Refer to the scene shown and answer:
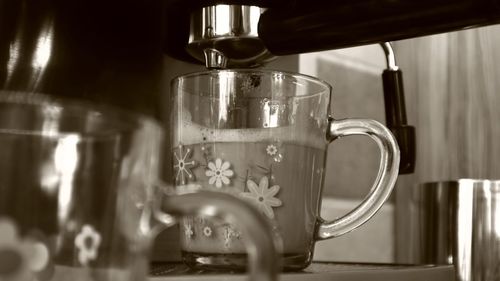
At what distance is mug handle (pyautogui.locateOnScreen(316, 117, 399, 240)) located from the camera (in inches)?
16.5

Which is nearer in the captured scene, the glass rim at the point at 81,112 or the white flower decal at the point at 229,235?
the glass rim at the point at 81,112

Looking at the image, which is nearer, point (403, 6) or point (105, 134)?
point (105, 134)

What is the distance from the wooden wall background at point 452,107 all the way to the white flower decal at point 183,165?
1.57 ft

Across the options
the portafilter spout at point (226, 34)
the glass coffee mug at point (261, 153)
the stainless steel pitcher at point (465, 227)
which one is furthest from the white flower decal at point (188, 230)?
the stainless steel pitcher at point (465, 227)

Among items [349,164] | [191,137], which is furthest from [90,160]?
[349,164]

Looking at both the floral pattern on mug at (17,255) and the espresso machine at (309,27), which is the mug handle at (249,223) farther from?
the espresso machine at (309,27)

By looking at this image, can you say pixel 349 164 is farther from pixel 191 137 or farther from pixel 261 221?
pixel 261 221

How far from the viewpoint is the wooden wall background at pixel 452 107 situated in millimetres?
840

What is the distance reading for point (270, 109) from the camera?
41cm

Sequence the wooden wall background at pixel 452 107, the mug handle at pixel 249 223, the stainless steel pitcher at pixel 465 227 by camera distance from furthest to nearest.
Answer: the wooden wall background at pixel 452 107, the stainless steel pitcher at pixel 465 227, the mug handle at pixel 249 223

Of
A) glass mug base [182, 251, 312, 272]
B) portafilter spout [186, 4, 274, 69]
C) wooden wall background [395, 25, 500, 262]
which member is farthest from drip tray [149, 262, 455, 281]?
wooden wall background [395, 25, 500, 262]

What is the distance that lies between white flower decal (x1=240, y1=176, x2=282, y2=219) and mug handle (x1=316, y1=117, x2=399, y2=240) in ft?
0.13

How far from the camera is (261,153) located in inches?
15.8

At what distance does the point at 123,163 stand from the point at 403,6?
214mm
